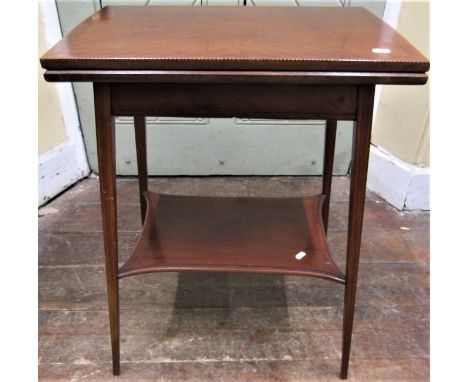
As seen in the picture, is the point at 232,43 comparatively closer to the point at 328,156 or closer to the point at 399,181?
the point at 328,156

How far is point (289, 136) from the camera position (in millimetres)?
2051

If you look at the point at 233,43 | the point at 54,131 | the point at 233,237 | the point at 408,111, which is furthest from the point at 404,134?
the point at 54,131

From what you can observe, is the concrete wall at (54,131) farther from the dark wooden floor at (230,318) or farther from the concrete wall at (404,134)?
the concrete wall at (404,134)

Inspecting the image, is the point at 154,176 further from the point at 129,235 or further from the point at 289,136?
the point at 289,136

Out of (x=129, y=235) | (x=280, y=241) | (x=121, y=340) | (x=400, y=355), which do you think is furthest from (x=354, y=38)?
(x=129, y=235)

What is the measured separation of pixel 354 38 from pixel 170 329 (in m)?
0.90

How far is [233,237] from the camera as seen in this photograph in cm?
128

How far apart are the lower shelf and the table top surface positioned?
481 mm

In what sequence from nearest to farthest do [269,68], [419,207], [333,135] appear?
[269,68], [333,135], [419,207]

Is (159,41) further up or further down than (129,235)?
further up

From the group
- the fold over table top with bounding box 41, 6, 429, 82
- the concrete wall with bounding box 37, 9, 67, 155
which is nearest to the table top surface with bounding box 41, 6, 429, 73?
the fold over table top with bounding box 41, 6, 429, 82

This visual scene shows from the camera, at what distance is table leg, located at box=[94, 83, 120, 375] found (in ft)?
3.02

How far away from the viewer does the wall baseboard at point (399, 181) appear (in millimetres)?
1852

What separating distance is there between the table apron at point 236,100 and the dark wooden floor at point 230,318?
0.67 meters
